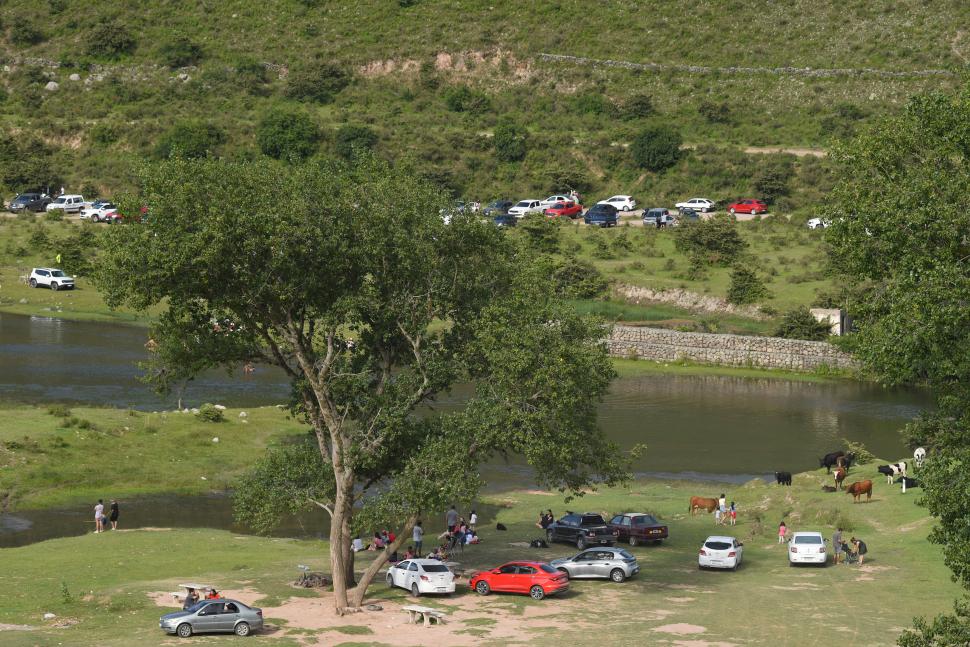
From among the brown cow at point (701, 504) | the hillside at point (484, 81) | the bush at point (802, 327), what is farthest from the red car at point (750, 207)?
the brown cow at point (701, 504)

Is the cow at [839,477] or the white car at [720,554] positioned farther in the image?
the cow at [839,477]

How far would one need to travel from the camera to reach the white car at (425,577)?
45.8 meters

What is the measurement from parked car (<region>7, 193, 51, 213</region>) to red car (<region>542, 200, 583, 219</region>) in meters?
50.5

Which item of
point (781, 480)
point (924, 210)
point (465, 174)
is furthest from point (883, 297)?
point (465, 174)

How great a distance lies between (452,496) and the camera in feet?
142

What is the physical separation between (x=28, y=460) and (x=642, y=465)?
30092 millimetres

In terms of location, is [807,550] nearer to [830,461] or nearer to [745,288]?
[830,461]

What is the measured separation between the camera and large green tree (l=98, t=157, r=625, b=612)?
1665 inches

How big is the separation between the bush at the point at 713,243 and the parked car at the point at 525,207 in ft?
58.3

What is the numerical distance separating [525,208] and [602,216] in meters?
7.55

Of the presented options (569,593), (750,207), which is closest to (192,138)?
(750,207)

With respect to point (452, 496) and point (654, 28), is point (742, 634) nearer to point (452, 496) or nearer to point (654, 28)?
point (452, 496)

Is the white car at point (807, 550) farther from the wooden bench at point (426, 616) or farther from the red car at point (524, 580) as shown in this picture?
the wooden bench at point (426, 616)

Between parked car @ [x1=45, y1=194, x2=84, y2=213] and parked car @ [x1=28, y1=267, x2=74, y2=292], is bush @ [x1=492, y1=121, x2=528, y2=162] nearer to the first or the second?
parked car @ [x1=45, y1=194, x2=84, y2=213]
